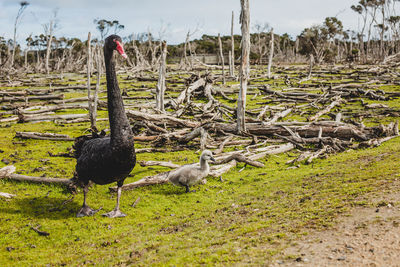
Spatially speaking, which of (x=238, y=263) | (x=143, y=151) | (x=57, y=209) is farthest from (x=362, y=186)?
(x=143, y=151)

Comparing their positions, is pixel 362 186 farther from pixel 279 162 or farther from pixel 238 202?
pixel 279 162

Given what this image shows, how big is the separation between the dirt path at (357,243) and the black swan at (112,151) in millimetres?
3314

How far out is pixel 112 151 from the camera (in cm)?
566

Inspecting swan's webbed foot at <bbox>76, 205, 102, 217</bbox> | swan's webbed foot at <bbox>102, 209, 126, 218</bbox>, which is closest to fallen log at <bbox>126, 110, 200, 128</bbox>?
swan's webbed foot at <bbox>76, 205, 102, 217</bbox>

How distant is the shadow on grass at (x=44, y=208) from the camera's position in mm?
6237

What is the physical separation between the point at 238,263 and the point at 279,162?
614 centimetres

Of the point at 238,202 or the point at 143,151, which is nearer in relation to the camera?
the point at 238,202

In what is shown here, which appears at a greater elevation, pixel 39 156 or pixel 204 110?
pixel 204 110

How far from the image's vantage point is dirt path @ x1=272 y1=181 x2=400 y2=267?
3436 millimetres

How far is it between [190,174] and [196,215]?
4.71 feet

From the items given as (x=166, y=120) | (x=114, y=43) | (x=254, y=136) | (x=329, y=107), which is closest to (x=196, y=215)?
(x=114, y=43)

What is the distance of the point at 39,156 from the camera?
10234 mm

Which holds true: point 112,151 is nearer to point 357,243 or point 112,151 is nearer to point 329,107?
point 357,243

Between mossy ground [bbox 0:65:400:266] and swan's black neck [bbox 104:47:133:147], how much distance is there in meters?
1.61
